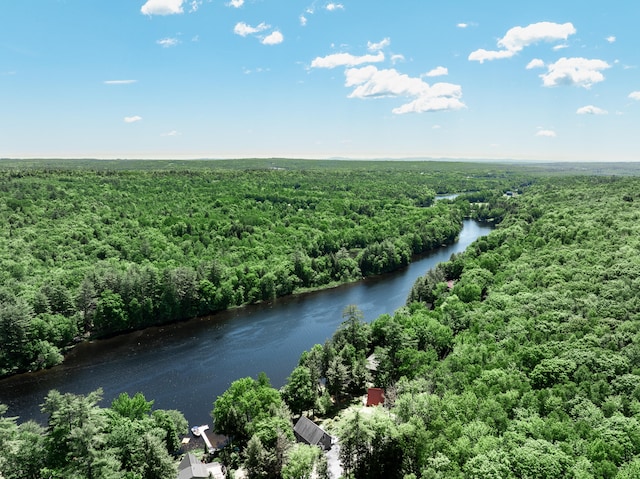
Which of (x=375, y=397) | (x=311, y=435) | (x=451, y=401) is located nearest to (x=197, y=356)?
(x=311, y=435)

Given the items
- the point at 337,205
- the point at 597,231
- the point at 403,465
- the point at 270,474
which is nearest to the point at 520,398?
the point at 403,465

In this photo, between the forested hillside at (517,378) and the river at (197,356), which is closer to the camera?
the forested hillside at (517,378)

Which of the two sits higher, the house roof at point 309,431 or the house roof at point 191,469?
the house roof at point 309,431

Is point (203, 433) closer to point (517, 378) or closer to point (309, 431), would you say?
point (309, 431)

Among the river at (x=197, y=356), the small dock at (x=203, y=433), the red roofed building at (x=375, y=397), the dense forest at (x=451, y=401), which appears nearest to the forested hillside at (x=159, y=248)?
the river at (x=197, y=356)

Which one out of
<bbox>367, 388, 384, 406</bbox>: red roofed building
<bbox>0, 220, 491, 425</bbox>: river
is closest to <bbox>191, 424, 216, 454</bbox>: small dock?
<bbox>0, 220, 491, 425</bbox>: river

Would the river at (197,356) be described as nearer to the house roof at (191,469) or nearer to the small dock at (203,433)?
the small dock at (203,433)

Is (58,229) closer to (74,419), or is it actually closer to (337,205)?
(74,419)
